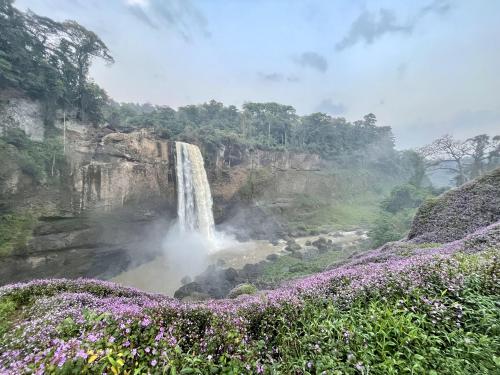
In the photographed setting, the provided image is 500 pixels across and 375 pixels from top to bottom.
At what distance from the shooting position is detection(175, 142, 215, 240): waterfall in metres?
28.7

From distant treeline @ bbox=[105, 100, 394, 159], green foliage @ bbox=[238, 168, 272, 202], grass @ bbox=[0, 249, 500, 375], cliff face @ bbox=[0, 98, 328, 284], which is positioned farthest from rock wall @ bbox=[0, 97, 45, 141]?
grass @ bbox=[0, 249, 500, 375]

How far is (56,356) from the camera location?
2.03 m

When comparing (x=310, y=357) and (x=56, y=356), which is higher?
(x=56, y=356)

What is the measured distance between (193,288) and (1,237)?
48.3 feet

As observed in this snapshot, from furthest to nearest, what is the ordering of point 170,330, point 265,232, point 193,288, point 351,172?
point 351,172
point 265,232
point 193,288
point 170,330

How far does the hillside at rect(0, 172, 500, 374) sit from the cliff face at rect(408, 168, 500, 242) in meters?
7.65

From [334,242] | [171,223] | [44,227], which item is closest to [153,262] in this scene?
[171,223]

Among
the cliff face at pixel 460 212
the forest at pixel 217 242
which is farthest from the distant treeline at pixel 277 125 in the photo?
the cliff face at pixel 460 212

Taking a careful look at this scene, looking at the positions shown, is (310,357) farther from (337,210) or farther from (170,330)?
(337,210)

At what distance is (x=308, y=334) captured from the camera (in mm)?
2928

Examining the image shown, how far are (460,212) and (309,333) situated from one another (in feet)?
39.0

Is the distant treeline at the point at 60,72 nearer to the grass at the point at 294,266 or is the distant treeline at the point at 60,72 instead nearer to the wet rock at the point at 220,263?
the wet rock at the point at 220,263

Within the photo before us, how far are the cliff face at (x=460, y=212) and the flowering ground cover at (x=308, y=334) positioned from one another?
25.5 feet

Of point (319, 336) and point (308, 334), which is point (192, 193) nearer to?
point (308, 334)
